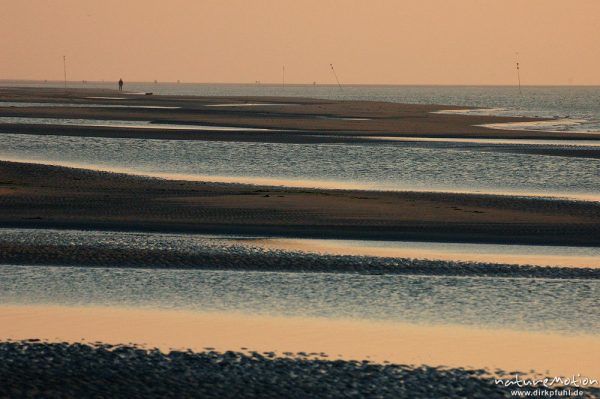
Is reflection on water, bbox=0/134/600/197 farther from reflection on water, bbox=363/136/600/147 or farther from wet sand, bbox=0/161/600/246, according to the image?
reflection on water, bbox=363/136/600/147

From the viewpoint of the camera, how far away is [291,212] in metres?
27.4

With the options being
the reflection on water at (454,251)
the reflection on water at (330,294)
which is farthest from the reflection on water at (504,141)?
the reflection on water at (330,294)

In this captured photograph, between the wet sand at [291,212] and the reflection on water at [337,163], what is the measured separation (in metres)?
3.75

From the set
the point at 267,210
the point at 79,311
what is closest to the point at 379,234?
the point at 267,210

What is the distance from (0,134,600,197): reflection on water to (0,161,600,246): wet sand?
→ 375 centimetres

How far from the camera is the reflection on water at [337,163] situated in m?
36.1

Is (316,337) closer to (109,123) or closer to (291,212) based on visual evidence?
(291,212)

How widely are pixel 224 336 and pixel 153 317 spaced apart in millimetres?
1506

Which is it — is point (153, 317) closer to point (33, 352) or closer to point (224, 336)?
point (224, 336)

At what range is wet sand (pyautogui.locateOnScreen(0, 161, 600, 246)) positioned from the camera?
2473 cm

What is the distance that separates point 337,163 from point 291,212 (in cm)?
1568

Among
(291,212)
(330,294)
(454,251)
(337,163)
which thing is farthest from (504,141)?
(330,294)

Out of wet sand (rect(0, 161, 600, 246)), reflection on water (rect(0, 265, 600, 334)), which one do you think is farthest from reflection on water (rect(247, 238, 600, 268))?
reflection on water (rect(0, 265, 600, 334))

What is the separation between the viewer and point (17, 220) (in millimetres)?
25734
